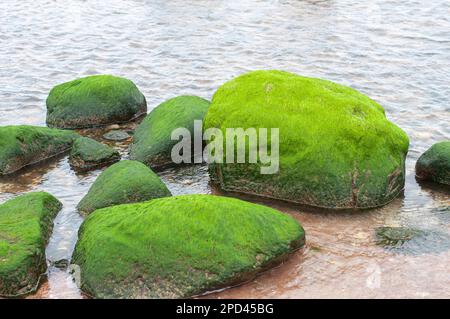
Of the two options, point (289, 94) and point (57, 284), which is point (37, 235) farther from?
point (289, 94)

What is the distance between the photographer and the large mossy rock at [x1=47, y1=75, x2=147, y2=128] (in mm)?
11953

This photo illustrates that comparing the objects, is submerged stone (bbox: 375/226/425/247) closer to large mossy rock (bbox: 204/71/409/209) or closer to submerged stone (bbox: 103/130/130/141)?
large mossy rock (bbox: 204/71/409/209)

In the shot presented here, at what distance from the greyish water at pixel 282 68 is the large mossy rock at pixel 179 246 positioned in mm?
250

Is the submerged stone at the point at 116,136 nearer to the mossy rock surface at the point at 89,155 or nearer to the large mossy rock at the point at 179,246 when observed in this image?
the mossy rock surface at the point at 89,155

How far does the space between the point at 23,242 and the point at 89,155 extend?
10.4ft

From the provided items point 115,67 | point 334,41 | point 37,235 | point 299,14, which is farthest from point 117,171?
point 299,14

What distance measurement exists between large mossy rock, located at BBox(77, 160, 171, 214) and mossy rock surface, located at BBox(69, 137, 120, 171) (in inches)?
51.6

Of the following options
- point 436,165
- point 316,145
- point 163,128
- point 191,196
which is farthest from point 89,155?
point 436,165

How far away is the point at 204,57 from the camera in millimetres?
15891

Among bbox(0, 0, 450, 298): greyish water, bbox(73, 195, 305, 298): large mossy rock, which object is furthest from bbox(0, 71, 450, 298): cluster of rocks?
bbox(0, 0, 450, 298): greyish water

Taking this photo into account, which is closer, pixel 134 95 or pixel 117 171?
pixel 117 171

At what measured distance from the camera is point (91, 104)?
1200cm

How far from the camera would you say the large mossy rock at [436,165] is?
973cm
